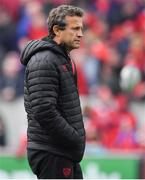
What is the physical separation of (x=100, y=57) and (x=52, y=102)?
20.0ft

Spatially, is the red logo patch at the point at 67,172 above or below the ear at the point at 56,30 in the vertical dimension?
below

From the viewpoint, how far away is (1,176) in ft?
29.0

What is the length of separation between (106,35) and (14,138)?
247 cm

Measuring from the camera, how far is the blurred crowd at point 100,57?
959 centimetres

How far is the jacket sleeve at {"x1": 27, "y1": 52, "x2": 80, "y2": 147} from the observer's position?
15.4 feet

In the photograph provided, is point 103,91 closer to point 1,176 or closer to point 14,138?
point 14,138

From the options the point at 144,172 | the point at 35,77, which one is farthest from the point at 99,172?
the point at 35,77

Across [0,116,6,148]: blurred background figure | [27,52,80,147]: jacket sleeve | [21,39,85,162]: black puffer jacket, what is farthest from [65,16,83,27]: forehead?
[0,116,6,148]: blurred background figure

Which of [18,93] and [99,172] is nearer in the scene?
[99,172]

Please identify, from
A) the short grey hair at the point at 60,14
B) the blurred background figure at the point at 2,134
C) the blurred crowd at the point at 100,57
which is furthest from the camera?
the blurred background figure at the point at 2,134

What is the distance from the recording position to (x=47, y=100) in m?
4.71

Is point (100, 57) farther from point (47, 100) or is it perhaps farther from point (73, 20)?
point (47, 100)

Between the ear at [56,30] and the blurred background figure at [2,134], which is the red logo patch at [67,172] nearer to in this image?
the ear at [56,30]

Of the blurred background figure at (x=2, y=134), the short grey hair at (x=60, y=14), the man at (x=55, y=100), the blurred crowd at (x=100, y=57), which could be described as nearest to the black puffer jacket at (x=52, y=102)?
the man at (x=55, y=100)
